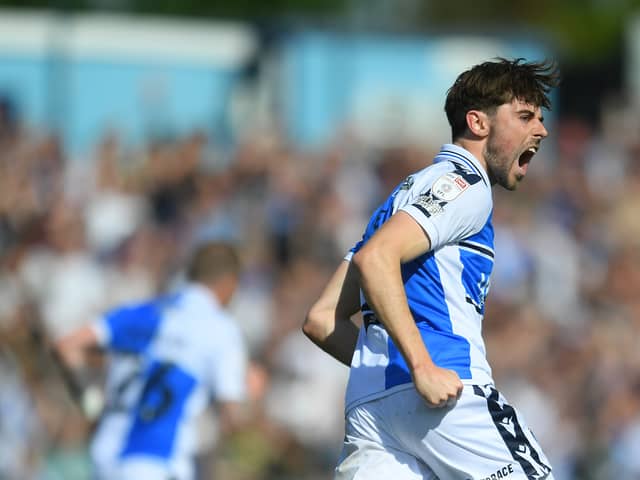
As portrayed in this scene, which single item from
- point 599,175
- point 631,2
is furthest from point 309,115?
point 631,2

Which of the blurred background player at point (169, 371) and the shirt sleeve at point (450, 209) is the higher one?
the shirt sleeve at point (450, 209)

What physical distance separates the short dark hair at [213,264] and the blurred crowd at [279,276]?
2.56 m

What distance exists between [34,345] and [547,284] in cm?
558

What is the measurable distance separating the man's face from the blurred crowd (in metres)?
5.67

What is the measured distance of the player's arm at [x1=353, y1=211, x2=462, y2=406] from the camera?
462 cm

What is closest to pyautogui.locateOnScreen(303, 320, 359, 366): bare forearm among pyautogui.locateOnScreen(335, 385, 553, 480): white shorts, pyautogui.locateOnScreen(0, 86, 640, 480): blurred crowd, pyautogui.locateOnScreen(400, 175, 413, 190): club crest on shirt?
pyautogui.locateOnScreen(335, 385, 553, 480): white shorts

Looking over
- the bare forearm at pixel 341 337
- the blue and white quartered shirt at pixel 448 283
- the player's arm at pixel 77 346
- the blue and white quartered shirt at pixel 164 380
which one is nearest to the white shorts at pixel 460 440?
the blue and white quartered shirt at pixel 448 283

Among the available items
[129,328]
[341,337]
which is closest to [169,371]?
[129,328]

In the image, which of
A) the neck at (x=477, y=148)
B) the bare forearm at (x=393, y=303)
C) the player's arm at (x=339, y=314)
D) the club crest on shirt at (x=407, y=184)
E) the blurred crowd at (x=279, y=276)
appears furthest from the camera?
the blurred crowd at (x=279, y=276)

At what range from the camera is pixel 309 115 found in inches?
730

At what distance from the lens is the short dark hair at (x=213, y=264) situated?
7.84 m

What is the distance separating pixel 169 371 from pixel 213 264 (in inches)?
27.0

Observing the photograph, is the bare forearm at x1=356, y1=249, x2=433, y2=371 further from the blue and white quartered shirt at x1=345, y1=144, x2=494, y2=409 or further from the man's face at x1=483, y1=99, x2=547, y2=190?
the man's face at x1=483, y1=99, x2=547, y2=190

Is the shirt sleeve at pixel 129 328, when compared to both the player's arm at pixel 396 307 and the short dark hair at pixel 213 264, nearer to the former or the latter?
the short dark hair at pixel 213 264
